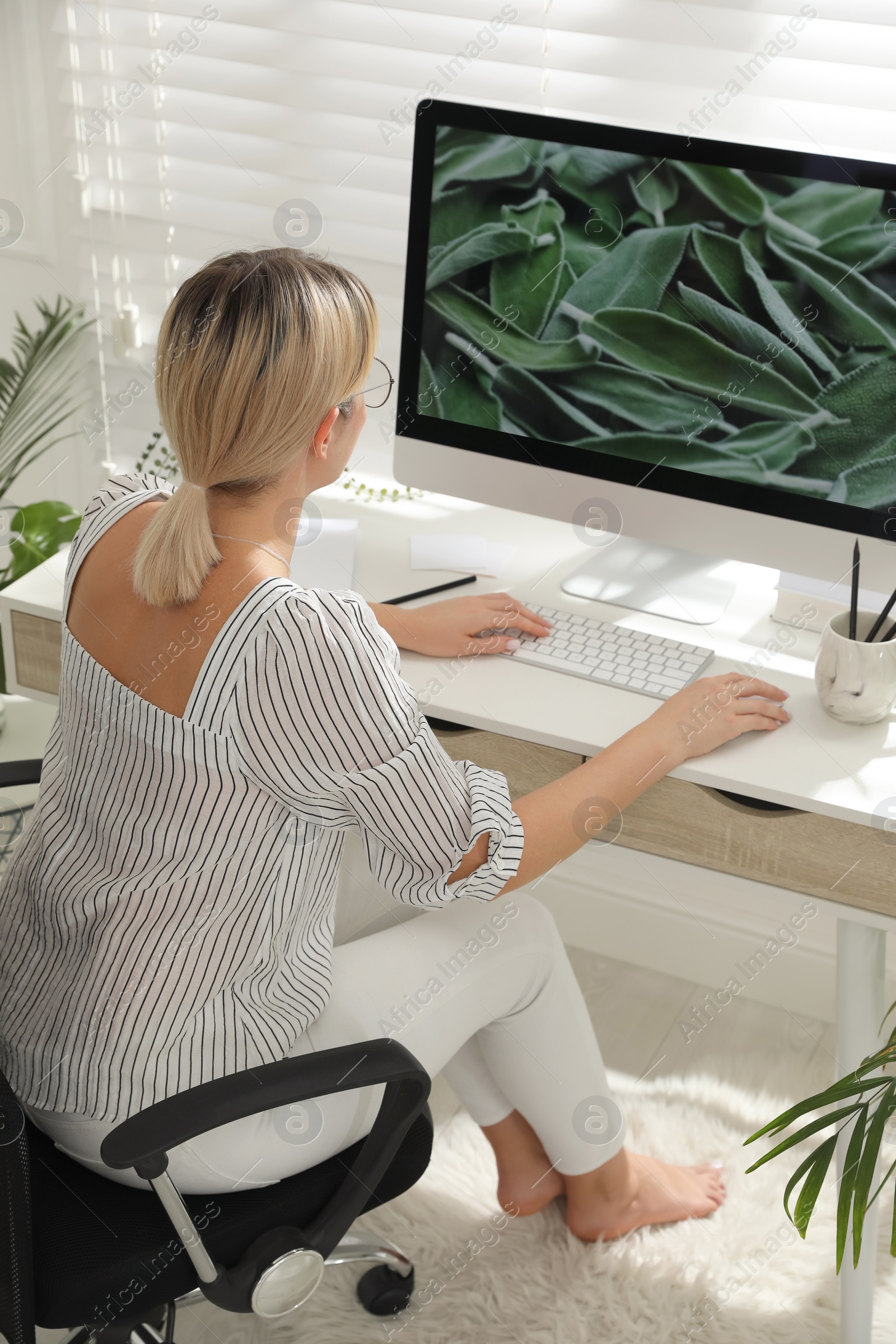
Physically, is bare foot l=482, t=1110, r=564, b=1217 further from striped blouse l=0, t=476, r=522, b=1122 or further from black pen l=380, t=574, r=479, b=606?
black pen l=380, t=574, r=479, b=606

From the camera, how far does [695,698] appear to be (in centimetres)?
129

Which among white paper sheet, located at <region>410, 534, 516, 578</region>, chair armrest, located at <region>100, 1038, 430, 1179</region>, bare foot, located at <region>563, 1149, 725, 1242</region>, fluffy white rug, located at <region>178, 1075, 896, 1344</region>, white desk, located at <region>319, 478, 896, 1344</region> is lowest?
fluffy white rug, located at <region>178, 1075, 896, 1344</region>

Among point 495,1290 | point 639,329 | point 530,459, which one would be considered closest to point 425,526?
point 530,459

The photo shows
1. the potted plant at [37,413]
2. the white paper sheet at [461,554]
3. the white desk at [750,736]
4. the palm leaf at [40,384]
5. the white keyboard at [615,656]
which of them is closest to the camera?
the white desk at [750,736]

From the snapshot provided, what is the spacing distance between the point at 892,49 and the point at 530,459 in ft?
2.33

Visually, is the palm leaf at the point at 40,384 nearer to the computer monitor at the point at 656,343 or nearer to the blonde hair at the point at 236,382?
the computer monitor at the point at 656,343

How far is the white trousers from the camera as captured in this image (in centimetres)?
108

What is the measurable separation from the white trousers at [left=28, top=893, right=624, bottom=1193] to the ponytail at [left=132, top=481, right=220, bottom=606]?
1.40 ft

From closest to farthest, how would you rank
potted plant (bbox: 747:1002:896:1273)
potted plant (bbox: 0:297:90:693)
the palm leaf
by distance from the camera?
1. potted plant (bbox: 747:1002:896:1273)
2. potted plant (bbox: 0:297:90:693)
3. the palm leaf

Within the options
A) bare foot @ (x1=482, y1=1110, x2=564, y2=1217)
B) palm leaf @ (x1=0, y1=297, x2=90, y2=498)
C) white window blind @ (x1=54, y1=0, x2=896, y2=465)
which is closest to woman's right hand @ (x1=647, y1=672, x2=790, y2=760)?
bare foot @ (x1=482, y1=1110, x2=564, y2=1217)

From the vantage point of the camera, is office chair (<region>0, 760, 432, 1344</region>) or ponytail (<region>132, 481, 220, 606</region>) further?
ponytail (<region>132, 481, 220, 606</region>)

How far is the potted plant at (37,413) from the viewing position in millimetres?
2020

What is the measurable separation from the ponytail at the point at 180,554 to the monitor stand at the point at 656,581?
66cm

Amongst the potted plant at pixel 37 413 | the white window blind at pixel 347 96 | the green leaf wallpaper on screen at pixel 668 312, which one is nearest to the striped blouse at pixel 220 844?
the green leaf wallpaper on screen at pixel 668 312
